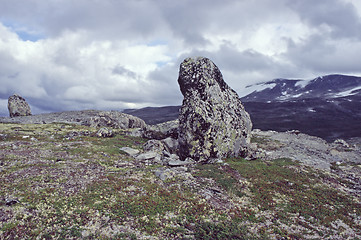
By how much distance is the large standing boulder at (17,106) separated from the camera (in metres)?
78.1

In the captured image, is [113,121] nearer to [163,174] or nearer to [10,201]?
[163,174]

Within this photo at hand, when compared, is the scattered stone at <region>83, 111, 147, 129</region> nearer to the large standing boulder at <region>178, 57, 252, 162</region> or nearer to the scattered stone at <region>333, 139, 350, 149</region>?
the large standing boulder at <region>178, 57, 252, 162</region>

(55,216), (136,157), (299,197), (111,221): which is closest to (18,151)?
(136,157)

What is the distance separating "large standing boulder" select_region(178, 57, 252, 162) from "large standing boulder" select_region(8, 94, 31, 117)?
79.1 metres

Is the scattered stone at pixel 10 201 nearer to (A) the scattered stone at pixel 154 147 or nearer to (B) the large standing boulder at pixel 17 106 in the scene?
(A) the scattered stone at pixel 154 147

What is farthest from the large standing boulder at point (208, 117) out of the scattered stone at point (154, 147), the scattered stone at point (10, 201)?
the scattered stone at point (10, 201)

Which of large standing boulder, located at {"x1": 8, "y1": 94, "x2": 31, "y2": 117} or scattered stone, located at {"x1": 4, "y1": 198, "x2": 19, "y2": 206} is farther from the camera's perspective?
large standing boulder, located at {"x1": 8, "y1": 94, "x2": 31, "y2": 117}

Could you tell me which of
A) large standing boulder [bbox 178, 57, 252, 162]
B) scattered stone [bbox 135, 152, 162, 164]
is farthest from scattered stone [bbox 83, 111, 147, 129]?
scattered stone [bbox 135, 152, 162, 164]

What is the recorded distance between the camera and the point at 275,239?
1172cm

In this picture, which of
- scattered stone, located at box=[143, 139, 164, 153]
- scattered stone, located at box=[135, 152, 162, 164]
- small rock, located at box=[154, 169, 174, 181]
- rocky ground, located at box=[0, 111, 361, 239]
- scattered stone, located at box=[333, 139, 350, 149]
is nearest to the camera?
rocky ground, located at box=[0, 111, 361, 239]

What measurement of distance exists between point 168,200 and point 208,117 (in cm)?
1542

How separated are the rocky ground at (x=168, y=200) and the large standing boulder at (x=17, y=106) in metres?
68.8

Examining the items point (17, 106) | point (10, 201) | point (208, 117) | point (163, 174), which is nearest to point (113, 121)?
point (17, 106)

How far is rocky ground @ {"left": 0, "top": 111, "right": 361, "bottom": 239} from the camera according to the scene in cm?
1165
